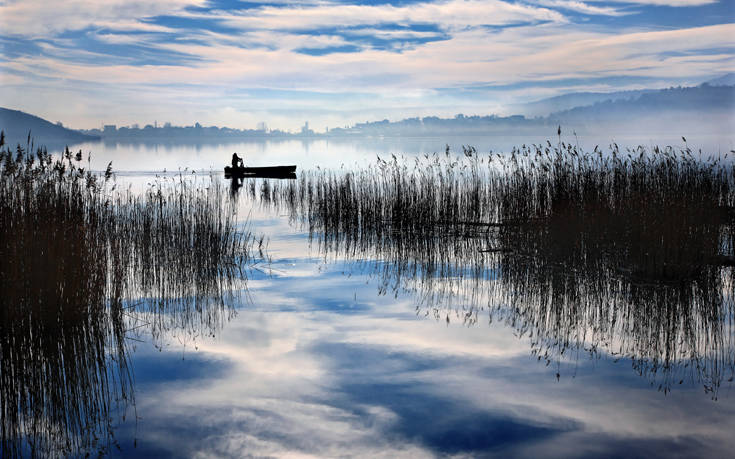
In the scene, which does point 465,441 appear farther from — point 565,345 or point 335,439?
point 565,345

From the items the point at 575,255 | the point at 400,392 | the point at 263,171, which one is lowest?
the point at 400,392

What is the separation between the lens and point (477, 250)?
8.87 m

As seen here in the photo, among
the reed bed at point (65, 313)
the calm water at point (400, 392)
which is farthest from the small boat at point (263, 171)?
the calm water at point (400, 392)

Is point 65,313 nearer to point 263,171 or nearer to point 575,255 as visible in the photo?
point 575,255

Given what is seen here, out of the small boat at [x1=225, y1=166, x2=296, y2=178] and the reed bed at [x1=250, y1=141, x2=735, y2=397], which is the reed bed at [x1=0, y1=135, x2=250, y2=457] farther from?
the small boat at [x1=225, y1=166, x2=296, y2=178]

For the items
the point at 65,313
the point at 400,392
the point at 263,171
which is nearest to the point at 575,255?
the point at 400,392

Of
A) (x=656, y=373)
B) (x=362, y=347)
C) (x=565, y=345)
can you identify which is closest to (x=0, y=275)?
(x=362, y=347)

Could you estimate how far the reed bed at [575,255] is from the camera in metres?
4.88

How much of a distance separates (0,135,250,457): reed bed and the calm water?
0.60 feet

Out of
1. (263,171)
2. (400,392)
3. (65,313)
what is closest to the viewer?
(400,392)

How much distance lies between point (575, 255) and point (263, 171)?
70.7 ft

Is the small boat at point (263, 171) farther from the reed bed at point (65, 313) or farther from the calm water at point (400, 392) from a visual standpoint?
the calm water at point (400, 392)

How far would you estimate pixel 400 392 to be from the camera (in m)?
3.88

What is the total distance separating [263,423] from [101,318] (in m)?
2.41
